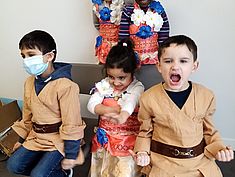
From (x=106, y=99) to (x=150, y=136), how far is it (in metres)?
0.30

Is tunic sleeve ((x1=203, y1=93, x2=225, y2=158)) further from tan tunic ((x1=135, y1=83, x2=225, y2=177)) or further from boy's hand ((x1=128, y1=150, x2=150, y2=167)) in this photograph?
boy's hand ((x1=128, y1=150, x2=150, y2=167))

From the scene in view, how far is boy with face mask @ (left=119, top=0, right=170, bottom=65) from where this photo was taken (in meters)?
1.56

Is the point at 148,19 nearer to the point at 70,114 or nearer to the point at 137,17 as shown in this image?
the point at 137,17

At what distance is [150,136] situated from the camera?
1259 mm

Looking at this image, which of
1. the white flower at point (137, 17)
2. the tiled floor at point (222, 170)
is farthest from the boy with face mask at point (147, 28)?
the tiled floor at point (222, 170)

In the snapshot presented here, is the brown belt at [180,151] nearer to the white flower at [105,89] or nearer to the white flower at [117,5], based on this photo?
the white flower at [105,89]

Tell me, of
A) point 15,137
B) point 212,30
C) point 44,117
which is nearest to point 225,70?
point 212,30

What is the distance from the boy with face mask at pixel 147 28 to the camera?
1556mm

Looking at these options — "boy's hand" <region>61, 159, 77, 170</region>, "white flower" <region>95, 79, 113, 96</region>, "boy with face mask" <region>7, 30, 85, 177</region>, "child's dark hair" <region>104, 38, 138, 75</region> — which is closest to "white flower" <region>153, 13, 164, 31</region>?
"child's dark hair" <region>104, 38, 138, 75</region>

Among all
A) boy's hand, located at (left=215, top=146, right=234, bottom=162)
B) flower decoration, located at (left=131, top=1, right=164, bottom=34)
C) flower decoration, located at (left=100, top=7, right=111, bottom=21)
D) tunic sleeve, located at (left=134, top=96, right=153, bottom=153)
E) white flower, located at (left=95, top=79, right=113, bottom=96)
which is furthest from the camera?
flower decoration, located at (left=100, top=7, right=111, bottom=21)

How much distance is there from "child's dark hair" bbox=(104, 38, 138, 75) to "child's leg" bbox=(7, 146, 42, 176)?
541 millimetres

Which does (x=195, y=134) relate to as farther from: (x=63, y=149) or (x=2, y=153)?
(x=2, y=153)

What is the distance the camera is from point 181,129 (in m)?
1.17

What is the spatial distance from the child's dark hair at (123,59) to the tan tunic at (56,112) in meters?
0.20
